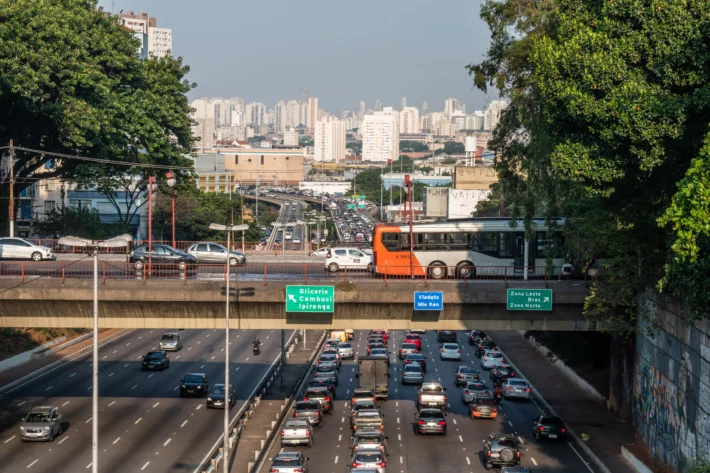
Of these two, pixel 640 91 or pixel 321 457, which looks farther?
pixel 321 457

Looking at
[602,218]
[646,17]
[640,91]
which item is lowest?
[602,218]

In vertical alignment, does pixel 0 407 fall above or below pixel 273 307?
below

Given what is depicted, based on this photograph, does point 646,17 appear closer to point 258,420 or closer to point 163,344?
point 258,420

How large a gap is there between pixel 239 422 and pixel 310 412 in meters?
3.39

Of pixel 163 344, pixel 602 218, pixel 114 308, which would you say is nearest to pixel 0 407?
pixel 114 308

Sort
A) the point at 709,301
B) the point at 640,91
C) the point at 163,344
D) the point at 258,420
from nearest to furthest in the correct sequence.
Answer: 1. the point at 709,301
2. the point at 640,91
3. the point at 258,420
4. the point at 163,344

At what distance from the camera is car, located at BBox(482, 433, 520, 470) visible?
3853cm

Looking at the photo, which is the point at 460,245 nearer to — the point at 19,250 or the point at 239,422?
the point at 239,422

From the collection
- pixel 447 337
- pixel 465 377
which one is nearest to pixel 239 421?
pixel 465 377

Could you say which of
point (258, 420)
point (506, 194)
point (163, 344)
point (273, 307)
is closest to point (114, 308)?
point (273, 307)

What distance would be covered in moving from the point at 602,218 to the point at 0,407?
31821 millimetres

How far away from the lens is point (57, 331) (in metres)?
73.2

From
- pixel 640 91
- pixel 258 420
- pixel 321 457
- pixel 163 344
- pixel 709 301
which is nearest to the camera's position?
pixel 709 301

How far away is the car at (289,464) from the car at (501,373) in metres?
24.7
